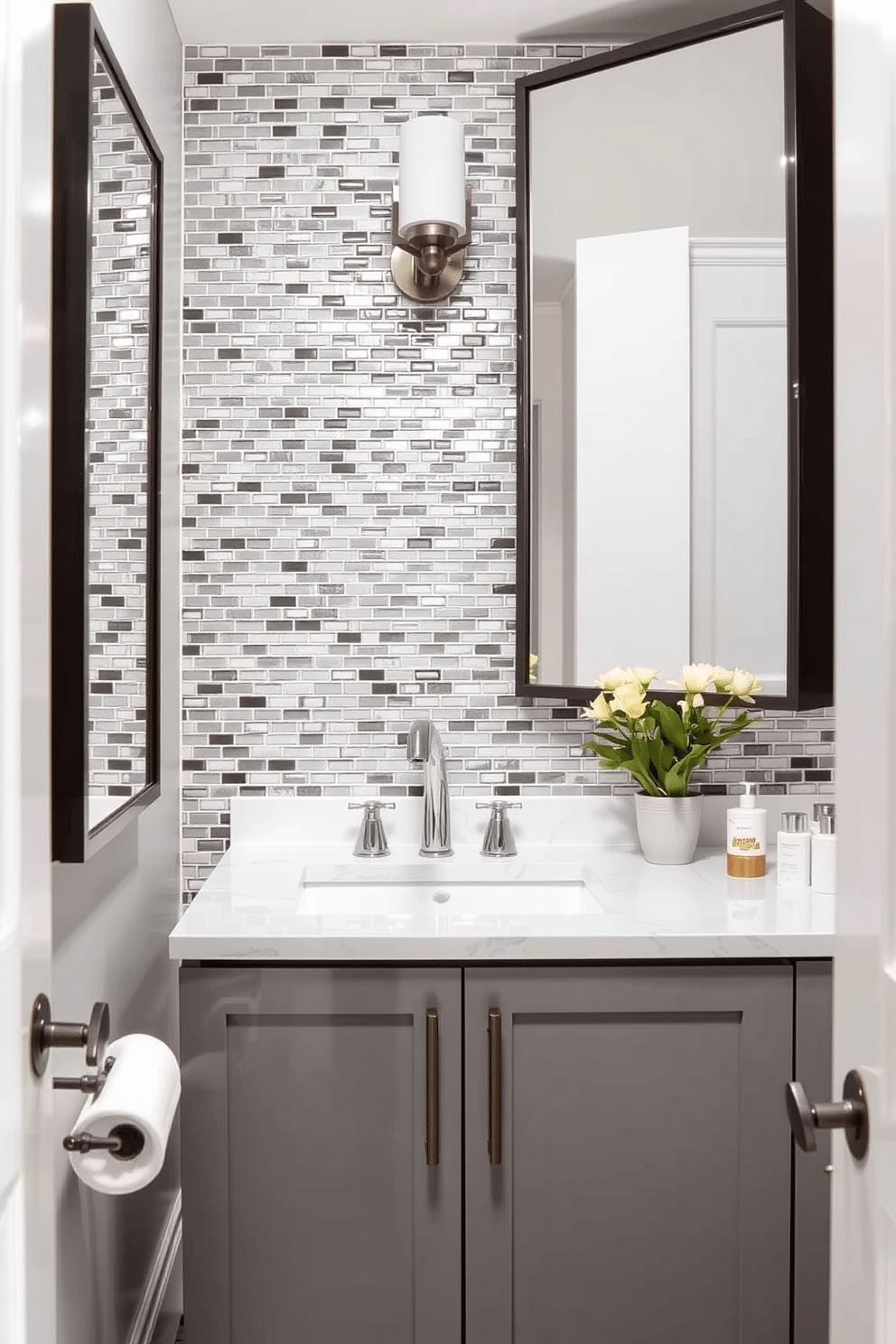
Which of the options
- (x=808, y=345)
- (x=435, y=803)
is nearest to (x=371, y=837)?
(x=435, y=803)

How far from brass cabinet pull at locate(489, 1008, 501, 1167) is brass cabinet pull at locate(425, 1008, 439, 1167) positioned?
0.07 meters

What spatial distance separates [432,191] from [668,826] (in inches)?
46.9

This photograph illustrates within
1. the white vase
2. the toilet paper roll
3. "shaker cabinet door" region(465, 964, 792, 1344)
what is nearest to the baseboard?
"shaker cabinet door" region(465, 964, 792, 1344)

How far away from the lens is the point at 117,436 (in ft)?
4.45

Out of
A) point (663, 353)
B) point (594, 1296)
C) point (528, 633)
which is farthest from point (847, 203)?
point (594, 1296)

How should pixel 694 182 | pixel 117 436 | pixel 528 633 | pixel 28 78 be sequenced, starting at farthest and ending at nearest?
pixel 528 633 → pixel 694 182 → pixel 117 436 → pixel 28 78

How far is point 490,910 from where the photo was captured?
5.63 feet

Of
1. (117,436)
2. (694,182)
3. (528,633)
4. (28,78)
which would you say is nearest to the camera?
(28,78)

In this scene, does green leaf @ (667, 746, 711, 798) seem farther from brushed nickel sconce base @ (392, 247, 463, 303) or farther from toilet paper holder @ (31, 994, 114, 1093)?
toilet paper holder @ (31, 994, 114, 1093)

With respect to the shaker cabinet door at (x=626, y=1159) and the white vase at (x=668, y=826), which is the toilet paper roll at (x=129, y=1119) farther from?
the white vase at (x=668, y=826)

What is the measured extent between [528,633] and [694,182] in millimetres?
837

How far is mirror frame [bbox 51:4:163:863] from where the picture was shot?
3.71 feet

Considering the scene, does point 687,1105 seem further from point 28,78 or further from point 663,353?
point 28,78

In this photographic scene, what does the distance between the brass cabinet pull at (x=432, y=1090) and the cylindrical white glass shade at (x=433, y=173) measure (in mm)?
1337
